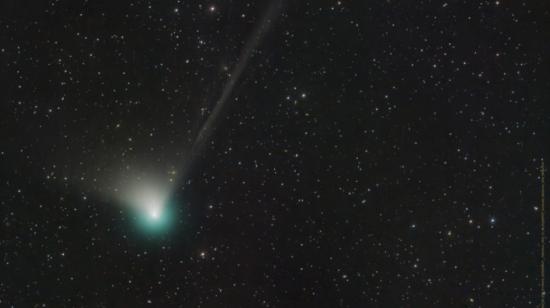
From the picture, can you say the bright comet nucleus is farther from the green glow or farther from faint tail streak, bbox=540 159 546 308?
faint tail streak, bbox=540 159 546 308

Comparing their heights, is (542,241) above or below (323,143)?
below

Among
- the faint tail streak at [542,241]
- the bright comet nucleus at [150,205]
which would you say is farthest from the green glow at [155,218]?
the faint tail streak at [542,241]

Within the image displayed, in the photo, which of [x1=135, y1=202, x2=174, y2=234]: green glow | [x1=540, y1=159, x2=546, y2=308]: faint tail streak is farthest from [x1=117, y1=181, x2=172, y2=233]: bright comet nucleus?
[x1=540, y1=159, x2=546, y2=308]: faint tail streak

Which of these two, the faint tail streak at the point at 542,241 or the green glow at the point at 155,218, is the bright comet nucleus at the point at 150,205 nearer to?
the green glow at the point at 155,218

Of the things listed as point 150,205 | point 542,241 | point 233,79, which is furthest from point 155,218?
point 542,241

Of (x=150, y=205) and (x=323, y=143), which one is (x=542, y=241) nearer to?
(x=323, y=143)

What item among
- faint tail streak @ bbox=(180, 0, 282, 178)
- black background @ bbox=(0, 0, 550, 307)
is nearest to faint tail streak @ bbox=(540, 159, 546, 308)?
black background @ bbox=(0, 0, 550, 307)

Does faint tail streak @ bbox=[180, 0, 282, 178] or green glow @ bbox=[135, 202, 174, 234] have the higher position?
faint tail streak @ bbox=[180, 0, 282, 178]

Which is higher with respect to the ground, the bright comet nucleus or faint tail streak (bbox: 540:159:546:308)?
the bright comet nucleus
